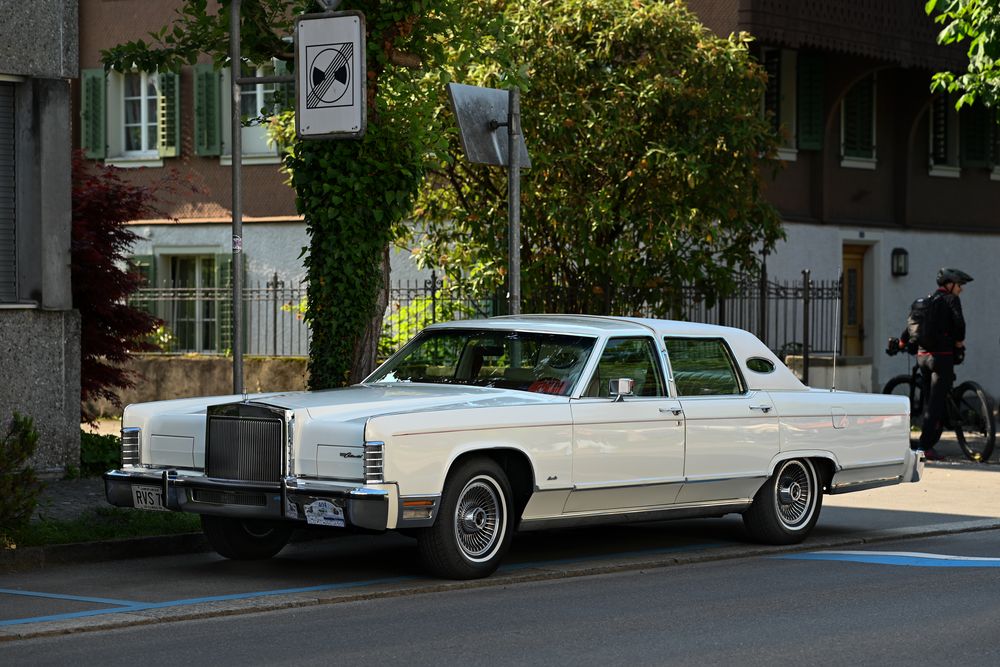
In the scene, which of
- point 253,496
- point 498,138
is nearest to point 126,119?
point 498,138

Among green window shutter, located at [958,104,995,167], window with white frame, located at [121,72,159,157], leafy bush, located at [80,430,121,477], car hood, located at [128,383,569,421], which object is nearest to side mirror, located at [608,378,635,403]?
car hood, located at [128,383,569,421]

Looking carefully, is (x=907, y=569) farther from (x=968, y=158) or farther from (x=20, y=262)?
(x=968, y=158)

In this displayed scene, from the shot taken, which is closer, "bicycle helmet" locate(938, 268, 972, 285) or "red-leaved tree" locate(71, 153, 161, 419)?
"red-leaved tree" locate(71, 153, 161, 419)

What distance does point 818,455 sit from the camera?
12281mm

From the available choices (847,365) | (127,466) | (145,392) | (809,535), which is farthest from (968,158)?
(127,466)

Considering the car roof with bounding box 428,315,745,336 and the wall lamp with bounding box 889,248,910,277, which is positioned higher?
the wall lamp with bounding box 889,248,910,277

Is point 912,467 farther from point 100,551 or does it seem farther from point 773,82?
point 773,82

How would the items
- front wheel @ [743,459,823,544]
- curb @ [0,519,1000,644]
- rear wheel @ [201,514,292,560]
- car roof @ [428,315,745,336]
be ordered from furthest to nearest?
front wheel @ [743,459,823,544]
car roof @ [428,315,745,336]
rear wheel @ [201,514,292,560]
curb @ [0,519,1000,644]

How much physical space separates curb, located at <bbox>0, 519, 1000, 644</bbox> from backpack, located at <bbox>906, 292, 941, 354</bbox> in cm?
562

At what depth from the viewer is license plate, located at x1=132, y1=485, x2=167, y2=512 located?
10.3m

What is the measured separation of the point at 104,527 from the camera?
→ 1141 centimetres

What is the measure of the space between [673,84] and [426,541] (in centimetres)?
1105

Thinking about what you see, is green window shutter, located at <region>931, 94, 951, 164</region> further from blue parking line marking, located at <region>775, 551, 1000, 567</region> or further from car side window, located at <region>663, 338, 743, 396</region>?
blue parking line marking, located at <region>775, 551, 1000, 567</region>

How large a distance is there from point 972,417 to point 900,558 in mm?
8064
